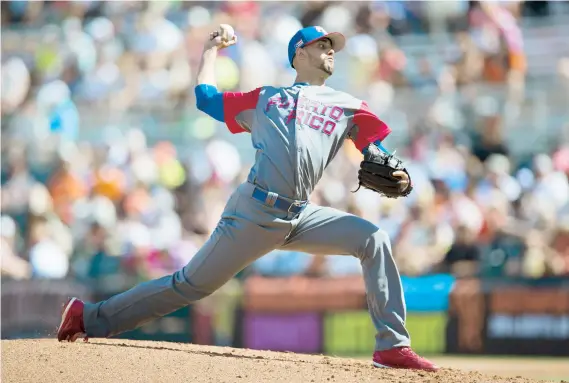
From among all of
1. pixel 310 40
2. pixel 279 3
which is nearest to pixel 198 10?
pixel 279 3

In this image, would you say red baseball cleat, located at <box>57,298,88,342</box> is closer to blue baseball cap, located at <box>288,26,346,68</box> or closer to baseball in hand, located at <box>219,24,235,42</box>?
baseball in hand, located at <box>219,24,235,42</box>

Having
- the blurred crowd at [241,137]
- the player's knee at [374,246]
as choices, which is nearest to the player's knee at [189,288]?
the player's knee at [374,246]

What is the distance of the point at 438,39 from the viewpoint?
12844 mm

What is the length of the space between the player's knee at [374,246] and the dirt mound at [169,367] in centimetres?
64

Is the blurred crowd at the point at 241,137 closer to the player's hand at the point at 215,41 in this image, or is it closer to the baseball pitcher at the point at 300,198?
the baseball pitcher at the point at 300,198

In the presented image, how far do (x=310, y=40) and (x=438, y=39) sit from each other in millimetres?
7548

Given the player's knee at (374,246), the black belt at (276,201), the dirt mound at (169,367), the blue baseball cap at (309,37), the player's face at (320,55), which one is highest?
the blue baseball cap at (309,37)

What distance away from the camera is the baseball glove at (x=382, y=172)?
5.50m

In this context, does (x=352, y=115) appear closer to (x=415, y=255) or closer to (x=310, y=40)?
(x=310, y=40)

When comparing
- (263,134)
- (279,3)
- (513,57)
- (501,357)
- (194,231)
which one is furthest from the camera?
(279,3)

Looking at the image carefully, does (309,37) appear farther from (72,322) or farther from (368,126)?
(72,322)

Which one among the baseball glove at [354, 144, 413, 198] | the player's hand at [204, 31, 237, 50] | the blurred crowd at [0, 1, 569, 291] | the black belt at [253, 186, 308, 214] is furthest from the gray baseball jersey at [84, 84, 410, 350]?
the blurred crowd at [0, 1, 569, 291]

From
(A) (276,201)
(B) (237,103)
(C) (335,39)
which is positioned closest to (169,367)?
(A) (276,201)

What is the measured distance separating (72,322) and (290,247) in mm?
1388
